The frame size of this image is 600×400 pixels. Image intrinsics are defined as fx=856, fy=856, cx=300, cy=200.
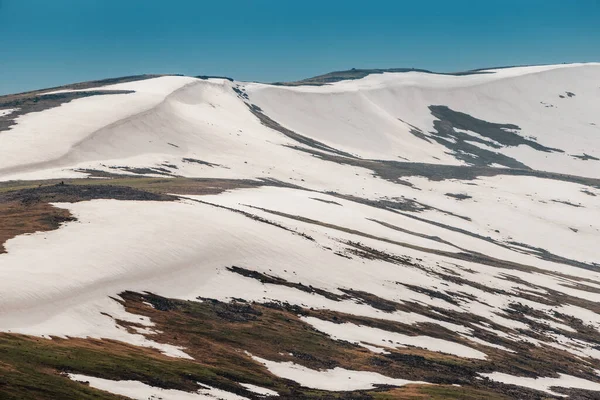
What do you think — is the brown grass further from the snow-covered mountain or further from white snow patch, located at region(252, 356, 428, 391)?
white snow patch, located at region(252, 356, 428, 391)

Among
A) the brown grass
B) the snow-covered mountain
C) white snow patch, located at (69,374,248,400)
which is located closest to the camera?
white snow patch, located at (69,374,248,400)

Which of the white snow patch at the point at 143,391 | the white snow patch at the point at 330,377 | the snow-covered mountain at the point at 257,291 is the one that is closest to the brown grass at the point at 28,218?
the snow-covered mountain at the point at 257,291

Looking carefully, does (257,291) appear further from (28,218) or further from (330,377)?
(28,218)

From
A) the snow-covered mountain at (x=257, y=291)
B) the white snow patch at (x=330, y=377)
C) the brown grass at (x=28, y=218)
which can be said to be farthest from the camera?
the brown grass at (x=28, y=218)

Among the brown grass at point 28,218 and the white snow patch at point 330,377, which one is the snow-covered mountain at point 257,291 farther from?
the brown grass at point 28,218

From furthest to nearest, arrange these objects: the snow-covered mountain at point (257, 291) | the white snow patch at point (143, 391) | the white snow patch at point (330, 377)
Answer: the white snow patch at point (330, 377), the snow-covered mountain at point (257, 291), the white snow patch at point (143, 391)

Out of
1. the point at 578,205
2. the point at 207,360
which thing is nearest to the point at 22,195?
the point at 207,360

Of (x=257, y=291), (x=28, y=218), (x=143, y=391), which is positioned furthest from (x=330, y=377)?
(x=28, y=218)

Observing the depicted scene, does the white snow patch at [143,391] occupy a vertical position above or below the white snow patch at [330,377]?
above

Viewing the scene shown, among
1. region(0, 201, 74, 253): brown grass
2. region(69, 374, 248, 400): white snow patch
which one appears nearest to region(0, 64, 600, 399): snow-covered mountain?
→ region(69, 374, 248, 400): white snow patch

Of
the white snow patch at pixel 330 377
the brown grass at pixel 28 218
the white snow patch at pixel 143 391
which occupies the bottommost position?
the white snow patch at pixel 330 377

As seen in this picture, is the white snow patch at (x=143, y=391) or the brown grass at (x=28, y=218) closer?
the white snow patch at (x=143, y=391)
